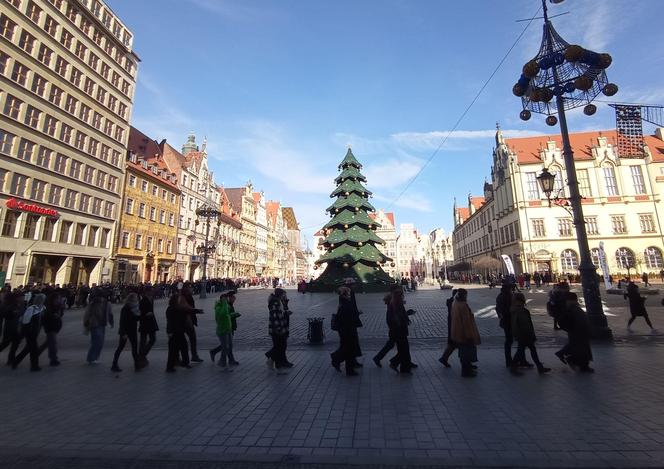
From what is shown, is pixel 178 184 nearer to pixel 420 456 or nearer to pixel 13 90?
pixel 13 90

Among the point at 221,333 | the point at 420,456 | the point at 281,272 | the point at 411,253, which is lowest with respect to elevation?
the point at 420,456

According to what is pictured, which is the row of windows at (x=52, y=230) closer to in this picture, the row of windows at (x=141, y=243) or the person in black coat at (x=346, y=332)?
the row of windows at (x=141, y=243)

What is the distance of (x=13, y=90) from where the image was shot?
2600 centimetres

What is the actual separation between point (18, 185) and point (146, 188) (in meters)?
15.2

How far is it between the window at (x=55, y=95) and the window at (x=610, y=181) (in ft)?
207

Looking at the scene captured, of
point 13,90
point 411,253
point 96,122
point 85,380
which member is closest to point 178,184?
point 96,122

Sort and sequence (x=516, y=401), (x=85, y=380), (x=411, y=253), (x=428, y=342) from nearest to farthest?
(x=516, y=401), (x=85, y=380), (x=428, y=342), (x=411, y=253)

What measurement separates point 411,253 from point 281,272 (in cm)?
4794

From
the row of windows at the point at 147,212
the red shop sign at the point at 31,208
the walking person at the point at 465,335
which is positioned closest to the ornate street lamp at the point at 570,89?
the walking person at the point at 465,335

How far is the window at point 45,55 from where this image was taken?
2869 centimetres

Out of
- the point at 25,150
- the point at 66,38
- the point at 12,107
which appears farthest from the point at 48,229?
the point at 66,38

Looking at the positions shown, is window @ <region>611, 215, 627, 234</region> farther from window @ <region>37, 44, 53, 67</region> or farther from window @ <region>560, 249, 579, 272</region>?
window @ <region>37, 44, 53, 67</region>

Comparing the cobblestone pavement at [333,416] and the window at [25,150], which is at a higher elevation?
the window at [25,150]

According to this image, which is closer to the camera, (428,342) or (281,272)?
(428,342)
